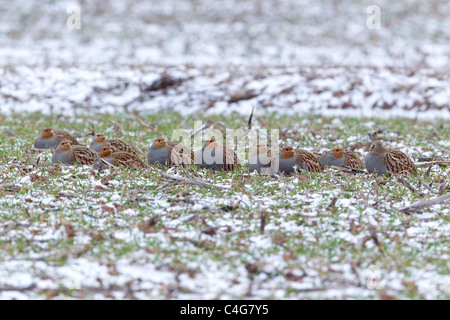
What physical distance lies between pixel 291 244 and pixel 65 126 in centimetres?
767

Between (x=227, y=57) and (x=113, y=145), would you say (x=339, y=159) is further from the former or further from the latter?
(x=227, y=57)

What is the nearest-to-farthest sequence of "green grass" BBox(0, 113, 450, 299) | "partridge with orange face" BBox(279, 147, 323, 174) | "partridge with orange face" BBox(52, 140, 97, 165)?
"green grass" BBox(0, 113, 450, 299)
"partridge with orange face" BBox(279, 147, 323, 174)
"partridge with orange face" BBox(52, 140, 97, 165)

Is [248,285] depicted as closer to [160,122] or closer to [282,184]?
[282,184]

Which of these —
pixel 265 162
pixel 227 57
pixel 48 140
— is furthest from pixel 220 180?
pixel 227 57

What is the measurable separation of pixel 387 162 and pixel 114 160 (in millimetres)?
3646

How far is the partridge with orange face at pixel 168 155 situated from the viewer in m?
7.43

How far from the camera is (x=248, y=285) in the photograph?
4.41m

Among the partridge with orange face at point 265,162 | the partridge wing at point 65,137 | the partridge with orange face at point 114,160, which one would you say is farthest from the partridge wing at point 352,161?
the partridge wing at point 65,137

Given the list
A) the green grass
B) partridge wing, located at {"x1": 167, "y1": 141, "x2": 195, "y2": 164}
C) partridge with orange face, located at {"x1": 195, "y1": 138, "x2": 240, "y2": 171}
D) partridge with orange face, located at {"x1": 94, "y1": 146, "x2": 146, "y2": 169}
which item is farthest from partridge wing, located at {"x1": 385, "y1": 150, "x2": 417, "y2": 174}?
partridge with orange face, located at {"x1": 94, "y1": 146, "x2": 146, "y2": 169}

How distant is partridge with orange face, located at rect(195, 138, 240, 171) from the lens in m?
7.26

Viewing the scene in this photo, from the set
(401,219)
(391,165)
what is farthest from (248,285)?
(391,165)

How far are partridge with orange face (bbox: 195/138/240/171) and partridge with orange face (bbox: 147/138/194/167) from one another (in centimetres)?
24

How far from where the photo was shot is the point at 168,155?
744 cm

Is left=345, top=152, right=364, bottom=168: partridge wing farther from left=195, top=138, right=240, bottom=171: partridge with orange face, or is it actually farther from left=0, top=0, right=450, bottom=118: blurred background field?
left=0, top=0, right=450, bottom=118: blurred background field
